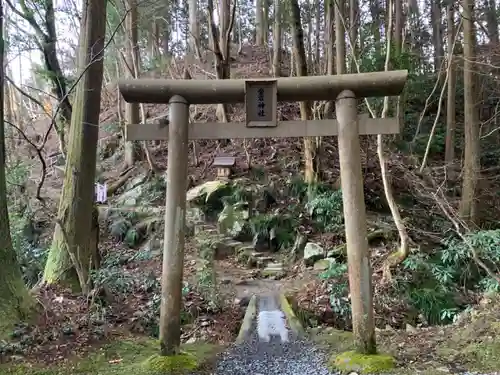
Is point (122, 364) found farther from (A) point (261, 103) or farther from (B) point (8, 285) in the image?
(A) point (261, 103)

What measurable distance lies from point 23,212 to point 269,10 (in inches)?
574

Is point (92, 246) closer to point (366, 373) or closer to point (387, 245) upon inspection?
point (366, 373)

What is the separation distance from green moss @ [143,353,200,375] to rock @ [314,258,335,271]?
4.88 metres

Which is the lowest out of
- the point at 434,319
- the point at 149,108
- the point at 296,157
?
the point at 434,319

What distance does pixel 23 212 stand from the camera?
→ 11.0 meters

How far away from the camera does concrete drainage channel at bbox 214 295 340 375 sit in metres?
4.26

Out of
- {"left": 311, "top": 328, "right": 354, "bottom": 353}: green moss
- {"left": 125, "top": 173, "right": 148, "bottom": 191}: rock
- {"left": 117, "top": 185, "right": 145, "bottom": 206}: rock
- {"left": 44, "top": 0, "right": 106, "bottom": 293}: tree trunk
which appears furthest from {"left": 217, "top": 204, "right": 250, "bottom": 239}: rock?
{"left": 311, "top": 328, "right": 354, "bottom": 353}: green moss

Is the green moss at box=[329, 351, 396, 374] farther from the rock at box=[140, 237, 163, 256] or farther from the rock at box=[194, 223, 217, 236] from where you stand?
the rock at box=[194, 223, 217, 236]

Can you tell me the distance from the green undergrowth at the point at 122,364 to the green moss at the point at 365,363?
4.52 feet

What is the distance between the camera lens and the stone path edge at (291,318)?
557 cm

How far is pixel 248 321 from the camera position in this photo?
6109 millimetres

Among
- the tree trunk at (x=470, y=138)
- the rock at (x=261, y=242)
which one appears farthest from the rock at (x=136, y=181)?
the tree trunk at (x=470, y=138)

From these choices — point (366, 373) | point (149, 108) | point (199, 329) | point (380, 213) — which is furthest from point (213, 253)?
point (149, 108)

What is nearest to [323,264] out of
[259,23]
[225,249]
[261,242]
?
[261,242]
